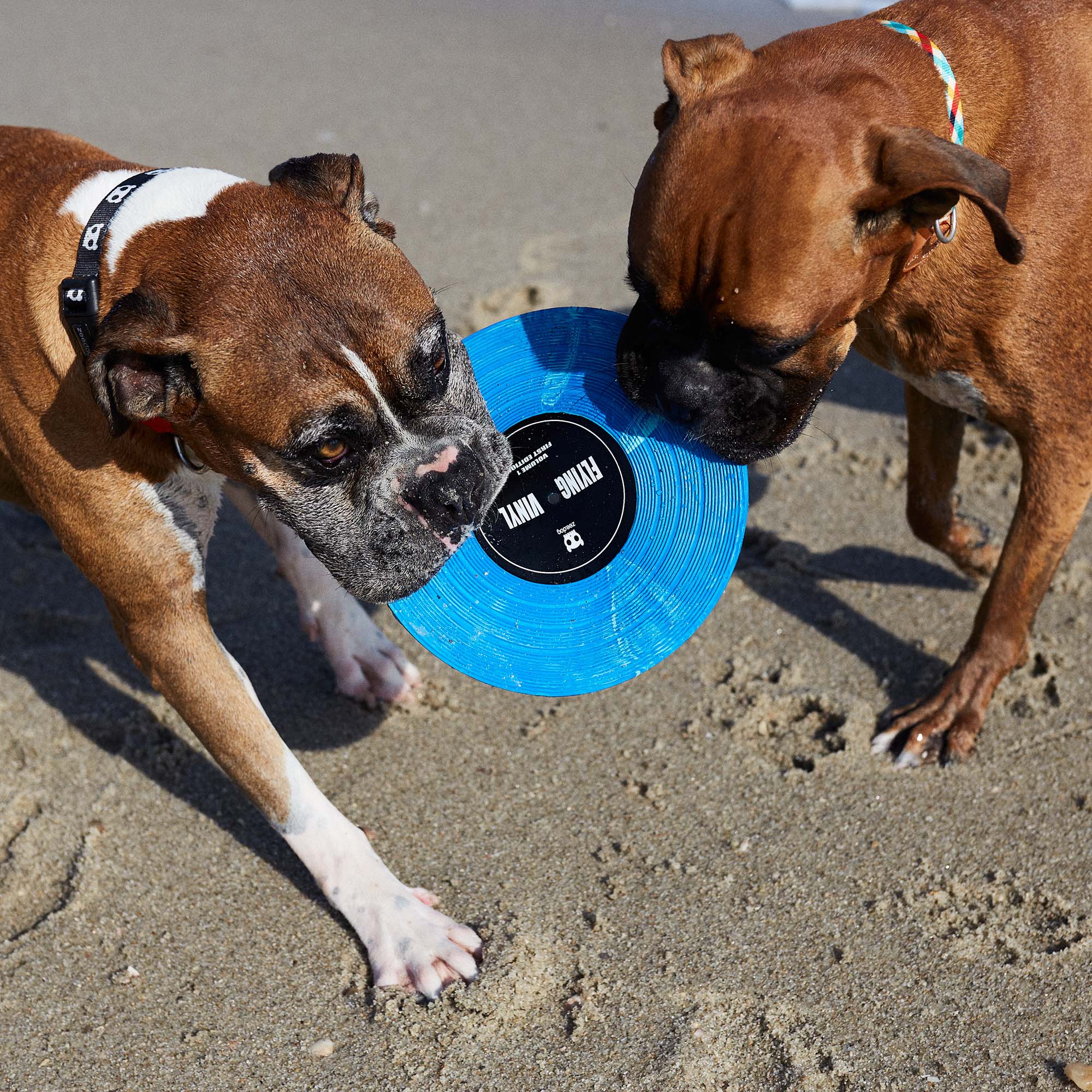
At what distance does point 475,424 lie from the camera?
11.1 feet

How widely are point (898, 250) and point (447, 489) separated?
1.43m

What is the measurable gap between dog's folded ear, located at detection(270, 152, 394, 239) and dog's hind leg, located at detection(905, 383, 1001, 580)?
222 centimetres

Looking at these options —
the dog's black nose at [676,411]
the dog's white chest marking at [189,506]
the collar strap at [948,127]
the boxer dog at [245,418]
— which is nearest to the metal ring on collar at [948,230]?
the collar strap at [948,127]

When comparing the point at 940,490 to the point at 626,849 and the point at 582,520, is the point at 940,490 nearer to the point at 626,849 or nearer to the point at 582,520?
the point at 582,520

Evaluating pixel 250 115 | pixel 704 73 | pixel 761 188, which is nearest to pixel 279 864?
pixel 761 188

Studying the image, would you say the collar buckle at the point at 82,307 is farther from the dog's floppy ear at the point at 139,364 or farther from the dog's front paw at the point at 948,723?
the dog's front paw at the point at 948,723

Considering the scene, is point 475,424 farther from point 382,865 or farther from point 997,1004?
point 997,1004

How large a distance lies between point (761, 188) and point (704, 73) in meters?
0.64

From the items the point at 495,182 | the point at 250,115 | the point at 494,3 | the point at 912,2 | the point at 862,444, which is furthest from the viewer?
the point at 494,3

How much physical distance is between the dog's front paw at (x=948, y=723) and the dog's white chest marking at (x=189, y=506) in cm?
238

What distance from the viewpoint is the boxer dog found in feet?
9.68

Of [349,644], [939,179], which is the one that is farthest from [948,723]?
[349,644]

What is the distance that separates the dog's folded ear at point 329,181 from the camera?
3.26 metres

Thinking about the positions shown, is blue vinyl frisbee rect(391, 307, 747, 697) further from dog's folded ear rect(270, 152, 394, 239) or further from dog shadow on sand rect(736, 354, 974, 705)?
dog shadow on sand rect(736, 354, 974, 705)
